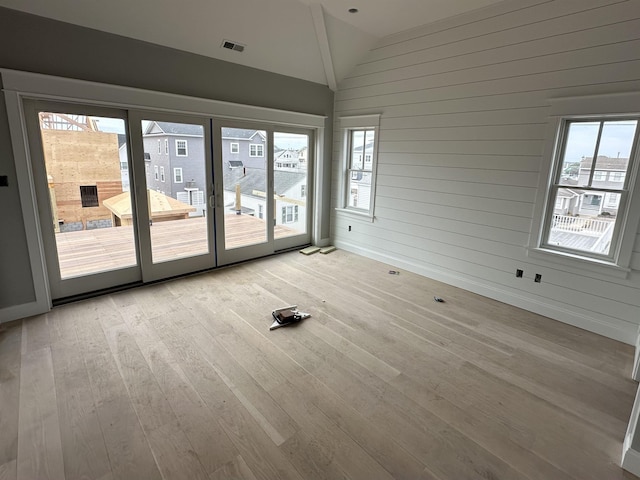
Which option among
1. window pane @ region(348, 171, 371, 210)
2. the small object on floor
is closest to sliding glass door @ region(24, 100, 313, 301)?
window pane @ region(348, 171, 371, 210)

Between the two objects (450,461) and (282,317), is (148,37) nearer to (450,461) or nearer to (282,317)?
(282,317)

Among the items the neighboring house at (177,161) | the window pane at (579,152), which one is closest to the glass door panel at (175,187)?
the neighboring house at (177,161)

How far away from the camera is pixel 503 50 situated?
11.9 ft

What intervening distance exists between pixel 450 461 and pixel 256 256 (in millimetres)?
3915

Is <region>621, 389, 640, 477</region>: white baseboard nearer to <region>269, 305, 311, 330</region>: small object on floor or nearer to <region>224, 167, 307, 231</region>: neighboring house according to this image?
<region>269, 305, 311, 330</region>: small object on floor

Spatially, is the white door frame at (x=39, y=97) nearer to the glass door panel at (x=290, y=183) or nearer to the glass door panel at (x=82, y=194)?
the glass door panel at (x=82, y=194)

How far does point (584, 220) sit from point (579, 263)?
0.44 m

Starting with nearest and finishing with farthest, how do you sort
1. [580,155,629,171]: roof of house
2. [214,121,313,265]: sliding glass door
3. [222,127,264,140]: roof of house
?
1. [580,155,629,171]: roof of house
2. [222,127,264,140]: roof of house
3. [214,121,313,265]: sliding glass door

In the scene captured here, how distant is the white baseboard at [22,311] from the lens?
3.17 m

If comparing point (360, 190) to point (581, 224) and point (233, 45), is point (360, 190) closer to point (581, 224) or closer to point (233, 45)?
point (233, 45)

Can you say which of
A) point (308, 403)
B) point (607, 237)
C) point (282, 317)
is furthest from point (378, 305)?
point (607, 237)

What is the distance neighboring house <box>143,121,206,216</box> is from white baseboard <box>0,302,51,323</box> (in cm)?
165

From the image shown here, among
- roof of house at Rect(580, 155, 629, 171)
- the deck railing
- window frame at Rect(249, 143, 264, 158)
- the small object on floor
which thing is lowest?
the small object on floor

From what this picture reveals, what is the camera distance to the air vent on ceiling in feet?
12.9
